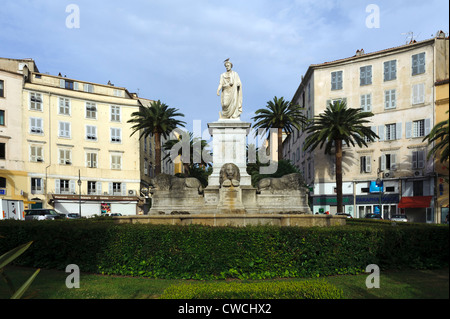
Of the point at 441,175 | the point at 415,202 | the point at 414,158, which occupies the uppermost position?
the point at 414,158

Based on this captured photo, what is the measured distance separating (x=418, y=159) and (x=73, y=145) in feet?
151

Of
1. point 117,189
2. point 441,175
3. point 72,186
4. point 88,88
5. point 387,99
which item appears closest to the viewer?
point 441,175

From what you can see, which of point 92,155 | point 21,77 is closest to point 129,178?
point 92,155

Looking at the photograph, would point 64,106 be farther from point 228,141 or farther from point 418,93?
point 418,93

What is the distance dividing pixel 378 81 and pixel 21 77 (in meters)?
47.5

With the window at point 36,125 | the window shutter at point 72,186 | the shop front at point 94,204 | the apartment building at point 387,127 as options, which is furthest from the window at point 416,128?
the window at point 36,125

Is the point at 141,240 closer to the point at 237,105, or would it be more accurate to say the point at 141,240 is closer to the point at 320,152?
the point at 237,105

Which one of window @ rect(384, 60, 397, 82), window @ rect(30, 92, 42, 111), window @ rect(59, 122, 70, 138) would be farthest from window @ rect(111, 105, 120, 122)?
window @ rect(384, 60, 397, 82)

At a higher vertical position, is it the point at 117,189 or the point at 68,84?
the point at 68,84

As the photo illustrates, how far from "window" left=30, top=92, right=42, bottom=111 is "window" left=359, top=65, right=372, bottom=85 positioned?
4399 cm

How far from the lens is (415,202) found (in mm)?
42219

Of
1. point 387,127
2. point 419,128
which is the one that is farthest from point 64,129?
point 419,128

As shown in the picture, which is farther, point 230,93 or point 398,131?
point 398,131
